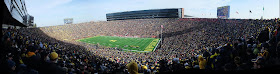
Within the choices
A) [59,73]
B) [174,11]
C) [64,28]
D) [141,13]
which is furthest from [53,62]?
[141,13]

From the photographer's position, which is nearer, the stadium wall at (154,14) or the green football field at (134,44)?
the green football field at (134,44)

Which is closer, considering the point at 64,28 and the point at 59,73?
the point at 59,73

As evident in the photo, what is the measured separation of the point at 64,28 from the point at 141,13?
26.4m

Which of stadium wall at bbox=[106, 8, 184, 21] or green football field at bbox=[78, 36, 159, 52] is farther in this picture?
stadium wall at bbox=[106, 8, 184, 21]

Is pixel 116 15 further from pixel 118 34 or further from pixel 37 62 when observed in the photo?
pixel 37 62

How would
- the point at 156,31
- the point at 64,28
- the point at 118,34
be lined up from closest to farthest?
the point at 156,31 → the point at 118,34 → the point at 64,28

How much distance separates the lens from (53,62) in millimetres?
1591

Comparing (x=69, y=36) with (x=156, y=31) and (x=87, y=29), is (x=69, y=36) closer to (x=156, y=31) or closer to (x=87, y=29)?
(x=87, y=29)

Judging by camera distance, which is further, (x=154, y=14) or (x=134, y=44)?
(x=154, y=14)

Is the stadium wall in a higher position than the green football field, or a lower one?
higher

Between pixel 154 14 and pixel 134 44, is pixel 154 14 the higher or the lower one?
the higher one

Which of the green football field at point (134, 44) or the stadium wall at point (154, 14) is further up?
the stadium wall at point (154, 14)

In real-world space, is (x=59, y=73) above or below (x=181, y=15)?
below

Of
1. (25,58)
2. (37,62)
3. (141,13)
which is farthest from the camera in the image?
(141,13)
